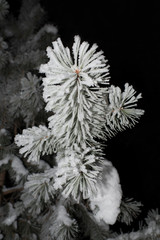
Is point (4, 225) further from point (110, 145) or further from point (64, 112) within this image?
point (110, 145)

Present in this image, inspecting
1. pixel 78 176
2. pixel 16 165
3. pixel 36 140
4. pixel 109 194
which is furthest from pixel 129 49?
pixel 78 176

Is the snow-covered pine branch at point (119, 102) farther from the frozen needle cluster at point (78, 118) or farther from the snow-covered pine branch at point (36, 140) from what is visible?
the snow-covered pine branch at point (36, 140)

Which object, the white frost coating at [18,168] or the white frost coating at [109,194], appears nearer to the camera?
the white frost coating at [109,194]

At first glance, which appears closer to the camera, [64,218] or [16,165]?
[64,218]

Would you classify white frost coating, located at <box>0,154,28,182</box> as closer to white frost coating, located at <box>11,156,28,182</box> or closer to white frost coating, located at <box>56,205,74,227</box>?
white frost coating, located at <box>11,156,28,182</box>

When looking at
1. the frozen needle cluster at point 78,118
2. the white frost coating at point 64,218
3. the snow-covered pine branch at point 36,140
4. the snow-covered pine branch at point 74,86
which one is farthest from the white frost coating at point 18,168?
the snow-covered pine branch at point 74,86

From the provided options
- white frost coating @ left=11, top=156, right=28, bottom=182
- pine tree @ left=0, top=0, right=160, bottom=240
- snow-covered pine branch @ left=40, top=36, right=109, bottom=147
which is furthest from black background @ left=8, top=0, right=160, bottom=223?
snow-covered pine branch @ left=40, top=36, right=109, bottom=147

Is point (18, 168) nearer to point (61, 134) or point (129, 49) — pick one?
point (61, 134)
